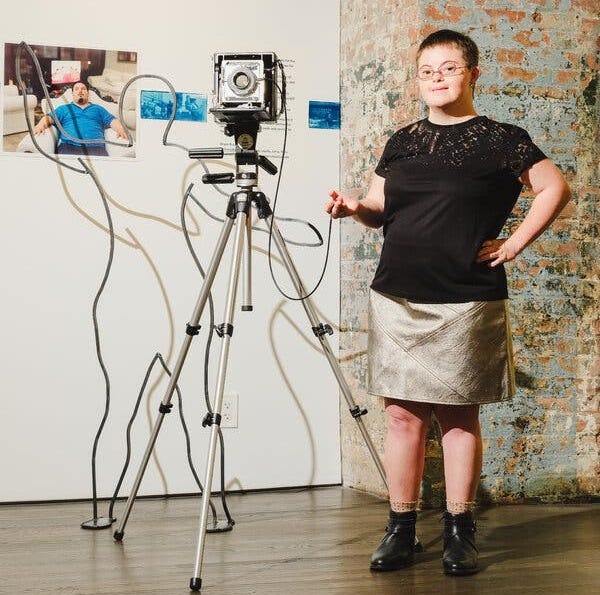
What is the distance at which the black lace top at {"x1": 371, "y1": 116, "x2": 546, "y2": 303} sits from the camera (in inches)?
87.9

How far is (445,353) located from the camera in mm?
2252

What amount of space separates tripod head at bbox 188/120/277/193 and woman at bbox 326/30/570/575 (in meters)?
0.26

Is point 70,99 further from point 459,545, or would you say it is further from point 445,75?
point 459,545

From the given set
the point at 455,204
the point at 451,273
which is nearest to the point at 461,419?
the point at 451,273

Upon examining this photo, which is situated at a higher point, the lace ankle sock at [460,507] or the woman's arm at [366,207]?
the woman's arm at [366,207]

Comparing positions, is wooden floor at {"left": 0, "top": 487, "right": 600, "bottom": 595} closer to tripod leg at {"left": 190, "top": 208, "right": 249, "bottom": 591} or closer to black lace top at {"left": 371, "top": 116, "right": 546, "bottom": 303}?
tripod leg at {"left": 190, "top": 208, "right": 249, "bottom": 591}

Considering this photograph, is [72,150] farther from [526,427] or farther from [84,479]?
[526,427]

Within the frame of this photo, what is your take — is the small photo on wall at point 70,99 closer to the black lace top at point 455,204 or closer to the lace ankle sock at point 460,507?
the black lace top at point 455,204

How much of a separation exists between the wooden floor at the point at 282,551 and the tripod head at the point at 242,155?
38.6 inches

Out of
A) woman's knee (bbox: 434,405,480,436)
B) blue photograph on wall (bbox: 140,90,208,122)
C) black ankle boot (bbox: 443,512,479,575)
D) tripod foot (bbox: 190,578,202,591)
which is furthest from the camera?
blue photograph on wall (bbox: 140,90,208,122)

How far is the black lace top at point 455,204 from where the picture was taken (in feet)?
7.32

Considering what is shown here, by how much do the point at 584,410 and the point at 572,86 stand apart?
3.58 feet

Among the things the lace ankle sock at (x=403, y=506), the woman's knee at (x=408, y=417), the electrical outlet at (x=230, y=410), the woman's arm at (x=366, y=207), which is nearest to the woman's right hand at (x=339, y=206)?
the woman's arm at (x=366, y=207)

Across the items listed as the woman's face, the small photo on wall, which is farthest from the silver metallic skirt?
the small photo on wall
